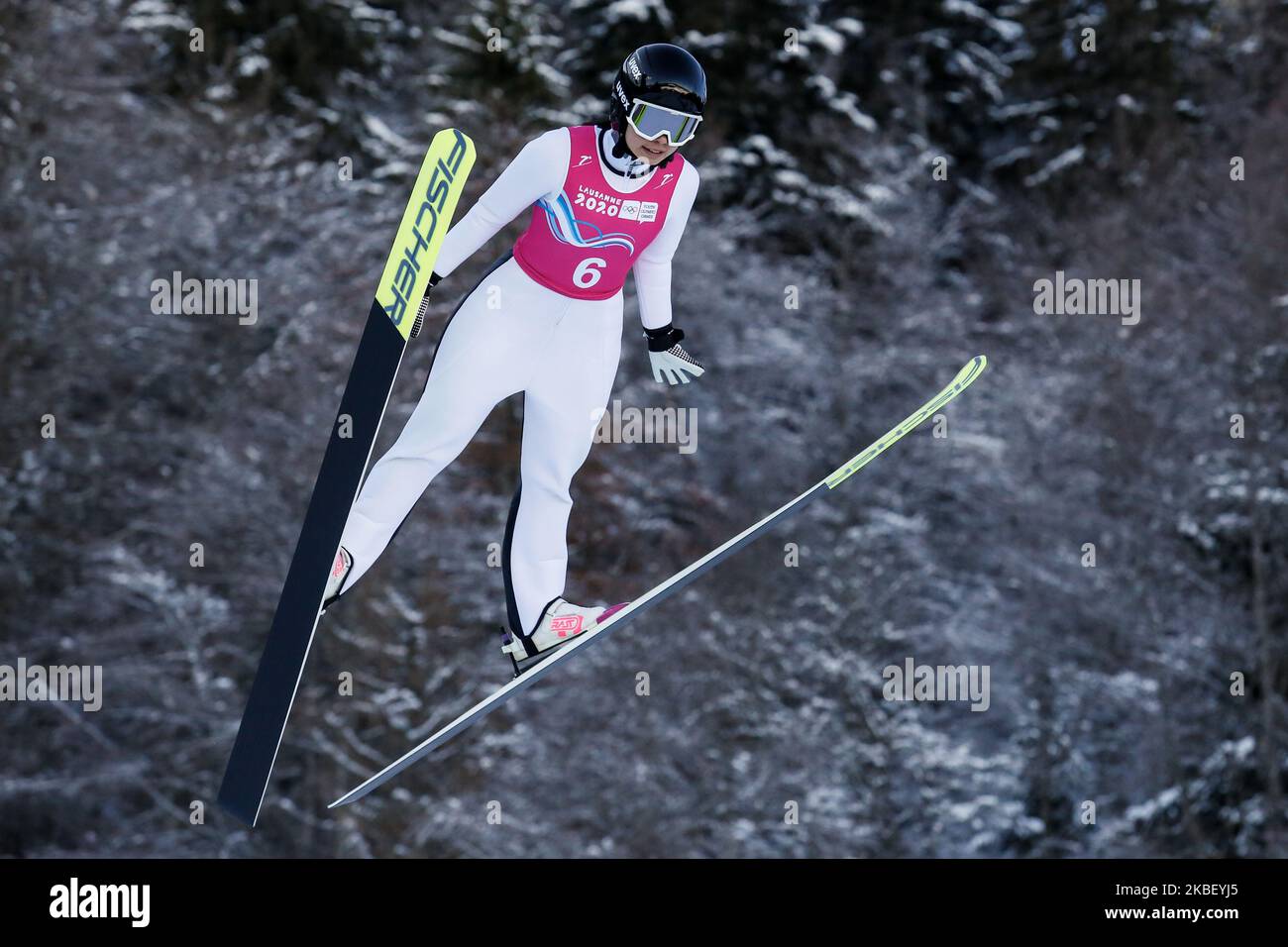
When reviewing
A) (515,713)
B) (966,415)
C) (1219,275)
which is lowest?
(515,713)

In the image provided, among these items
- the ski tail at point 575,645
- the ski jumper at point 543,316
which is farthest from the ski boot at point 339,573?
the ski tail at point 575,645

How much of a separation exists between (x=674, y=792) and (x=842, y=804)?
1.81 metres

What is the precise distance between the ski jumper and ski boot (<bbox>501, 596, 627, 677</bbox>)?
0.29 meters

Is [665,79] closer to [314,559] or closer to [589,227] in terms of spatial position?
[589,227]

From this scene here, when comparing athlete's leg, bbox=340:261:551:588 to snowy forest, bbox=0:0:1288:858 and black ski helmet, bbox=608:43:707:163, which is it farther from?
snowy forest, bbox=0:0:1288:858

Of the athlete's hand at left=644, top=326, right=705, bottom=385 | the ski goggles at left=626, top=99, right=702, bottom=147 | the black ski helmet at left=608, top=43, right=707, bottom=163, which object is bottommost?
the athlete's hand at left=644, top=326, right=705, bottom=385

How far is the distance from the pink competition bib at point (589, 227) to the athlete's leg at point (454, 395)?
0.10 meters

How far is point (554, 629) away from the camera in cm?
497

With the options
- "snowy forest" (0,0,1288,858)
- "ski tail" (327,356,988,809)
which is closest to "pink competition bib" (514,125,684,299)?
"ski tail" (327,356,988,809)

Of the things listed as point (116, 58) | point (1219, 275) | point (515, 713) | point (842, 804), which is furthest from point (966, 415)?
point (116, 58)

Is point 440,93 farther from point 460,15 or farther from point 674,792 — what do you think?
point 674,792

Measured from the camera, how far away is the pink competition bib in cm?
463

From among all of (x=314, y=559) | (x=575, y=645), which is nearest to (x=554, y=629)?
(x=575, y=645)

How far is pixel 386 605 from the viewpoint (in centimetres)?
1761
